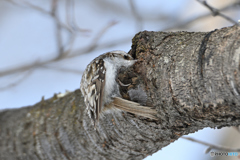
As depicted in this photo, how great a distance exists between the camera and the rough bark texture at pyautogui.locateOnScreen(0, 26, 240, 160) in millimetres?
920

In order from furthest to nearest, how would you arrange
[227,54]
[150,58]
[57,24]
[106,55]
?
[57,24]
[106,55]
[150,58]
[227,54]

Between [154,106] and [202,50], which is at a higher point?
[202,50]

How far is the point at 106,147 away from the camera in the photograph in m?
1.44

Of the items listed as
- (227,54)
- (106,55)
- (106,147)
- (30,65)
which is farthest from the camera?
(30,65)

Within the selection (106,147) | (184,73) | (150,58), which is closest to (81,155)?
(106,147)

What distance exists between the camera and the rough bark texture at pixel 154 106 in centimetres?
92

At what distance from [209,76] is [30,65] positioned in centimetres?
175

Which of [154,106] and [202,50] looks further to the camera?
[154,106]

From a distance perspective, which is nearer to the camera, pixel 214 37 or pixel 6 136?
pixel 214 37

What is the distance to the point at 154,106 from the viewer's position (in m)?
1.14

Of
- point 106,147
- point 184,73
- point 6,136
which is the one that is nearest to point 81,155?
point 106,147

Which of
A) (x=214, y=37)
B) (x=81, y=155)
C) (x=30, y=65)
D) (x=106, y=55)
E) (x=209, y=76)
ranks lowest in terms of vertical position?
(x=81, y=155)

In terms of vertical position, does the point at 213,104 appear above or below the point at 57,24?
below

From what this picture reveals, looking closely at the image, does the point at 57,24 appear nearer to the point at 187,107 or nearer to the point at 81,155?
the point at 81,155
